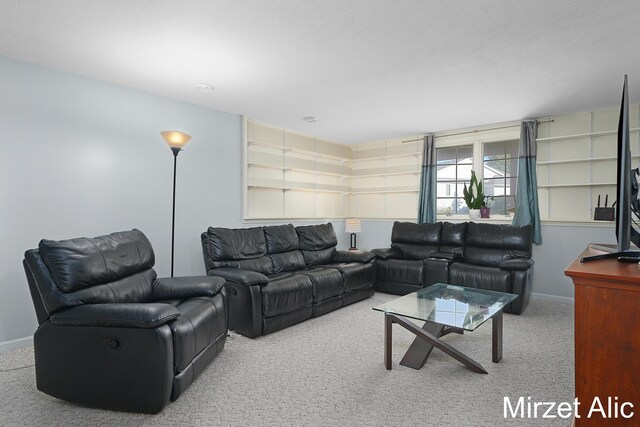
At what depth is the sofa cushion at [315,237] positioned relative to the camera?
15.5 ft

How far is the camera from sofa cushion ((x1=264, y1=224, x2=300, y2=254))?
429 centimetres

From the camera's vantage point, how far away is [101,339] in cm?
202

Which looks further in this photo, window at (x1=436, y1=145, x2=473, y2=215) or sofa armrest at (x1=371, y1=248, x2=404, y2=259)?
window at (x1=436, y1=145, x2=473, y2=215)

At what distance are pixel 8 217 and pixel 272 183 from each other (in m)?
3.02

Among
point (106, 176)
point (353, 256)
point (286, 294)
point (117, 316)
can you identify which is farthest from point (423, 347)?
point (106, 176)

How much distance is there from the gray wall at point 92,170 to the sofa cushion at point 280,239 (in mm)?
676

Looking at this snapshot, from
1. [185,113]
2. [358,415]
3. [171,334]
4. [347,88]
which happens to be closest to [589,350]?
[358,415]

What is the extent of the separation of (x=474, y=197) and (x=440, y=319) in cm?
325

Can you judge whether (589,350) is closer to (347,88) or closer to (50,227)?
(347,88)

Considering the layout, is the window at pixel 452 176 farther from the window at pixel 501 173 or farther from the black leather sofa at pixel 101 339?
the black leather sofa at pixel 101 339

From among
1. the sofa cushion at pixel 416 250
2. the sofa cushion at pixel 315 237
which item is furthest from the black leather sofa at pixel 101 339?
the sofa cushion at pixel 416 250

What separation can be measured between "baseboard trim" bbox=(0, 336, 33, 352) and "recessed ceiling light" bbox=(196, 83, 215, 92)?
108 inches

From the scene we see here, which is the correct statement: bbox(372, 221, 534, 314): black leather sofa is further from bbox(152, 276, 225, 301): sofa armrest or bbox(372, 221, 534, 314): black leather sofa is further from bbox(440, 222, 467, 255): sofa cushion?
bbox(152, 276, 225, 301): sofa armrest

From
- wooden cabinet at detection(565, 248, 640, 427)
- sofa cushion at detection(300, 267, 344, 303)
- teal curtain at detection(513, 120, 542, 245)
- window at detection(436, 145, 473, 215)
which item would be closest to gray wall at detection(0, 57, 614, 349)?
teal curtain at detection(513, 120, 542, 245)
